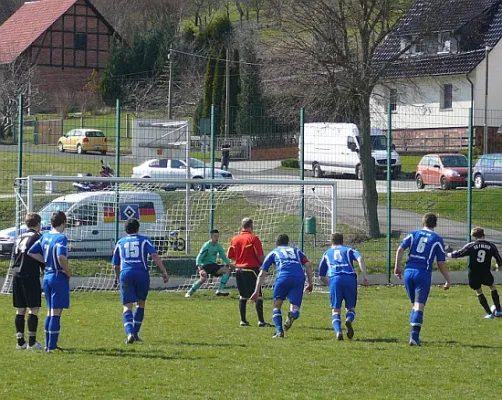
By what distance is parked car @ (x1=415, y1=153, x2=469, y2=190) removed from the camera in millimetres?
32812

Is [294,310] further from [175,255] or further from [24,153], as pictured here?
[24,153]

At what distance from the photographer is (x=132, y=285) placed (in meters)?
13.1

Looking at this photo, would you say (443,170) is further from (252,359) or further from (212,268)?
(252,359)

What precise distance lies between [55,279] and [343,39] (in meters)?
18.1

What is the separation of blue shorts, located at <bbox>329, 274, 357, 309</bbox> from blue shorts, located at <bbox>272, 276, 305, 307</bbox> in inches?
23.0

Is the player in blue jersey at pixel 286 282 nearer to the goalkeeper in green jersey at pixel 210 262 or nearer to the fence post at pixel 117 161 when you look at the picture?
the goalkeeper in green jersey at pixel 210 262

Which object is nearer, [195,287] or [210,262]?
[210,262]

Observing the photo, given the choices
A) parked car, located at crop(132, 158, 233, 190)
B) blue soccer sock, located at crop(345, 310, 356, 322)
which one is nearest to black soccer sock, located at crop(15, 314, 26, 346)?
blue soccer sock, located at crop(345, 310, 356, 322)

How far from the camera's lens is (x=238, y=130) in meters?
24.6

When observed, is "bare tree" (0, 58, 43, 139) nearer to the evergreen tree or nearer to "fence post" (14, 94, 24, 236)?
the evergreen tree

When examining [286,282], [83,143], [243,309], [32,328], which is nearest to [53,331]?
[32,328]

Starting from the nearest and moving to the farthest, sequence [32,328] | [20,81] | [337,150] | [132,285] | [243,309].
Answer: [32,328], [132,285], [243,309], [337,150], [20,81]

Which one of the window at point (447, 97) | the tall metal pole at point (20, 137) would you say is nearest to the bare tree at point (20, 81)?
the window at point (447, 97)

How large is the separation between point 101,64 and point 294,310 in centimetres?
6332
